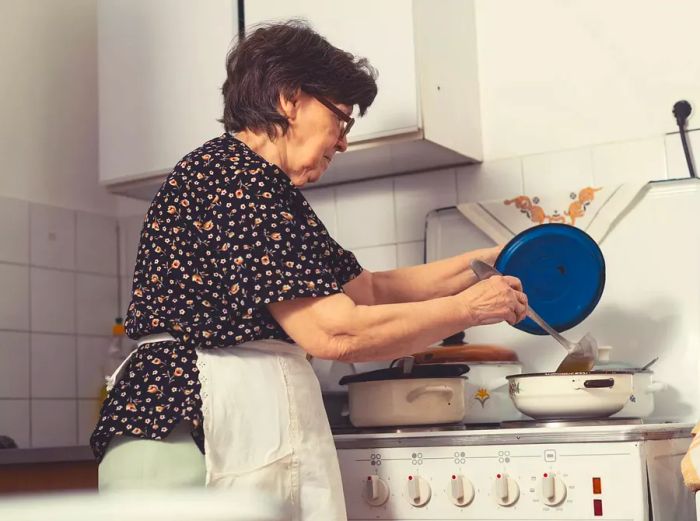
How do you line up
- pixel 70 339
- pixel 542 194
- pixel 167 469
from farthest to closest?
pixel 70 339
pixel 542 194
pixel 167 469

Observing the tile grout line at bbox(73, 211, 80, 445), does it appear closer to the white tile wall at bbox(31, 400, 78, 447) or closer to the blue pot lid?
the white tile wall at bbox(31, 400, 78, 447)

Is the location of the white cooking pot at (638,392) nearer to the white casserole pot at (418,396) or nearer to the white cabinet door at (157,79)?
the white casserole pot at (418,396)

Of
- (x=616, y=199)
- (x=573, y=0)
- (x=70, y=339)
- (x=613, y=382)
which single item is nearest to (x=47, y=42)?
(x=70, y=339)

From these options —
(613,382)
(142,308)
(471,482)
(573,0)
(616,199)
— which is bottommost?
(471,482)

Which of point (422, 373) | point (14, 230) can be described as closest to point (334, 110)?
point (422, 373)

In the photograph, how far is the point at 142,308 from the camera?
4.75ft

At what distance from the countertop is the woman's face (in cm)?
73

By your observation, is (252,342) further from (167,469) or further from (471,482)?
(471,482)

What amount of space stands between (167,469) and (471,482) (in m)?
0.50

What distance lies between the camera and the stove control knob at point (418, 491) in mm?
1658

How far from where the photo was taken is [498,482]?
1597mm

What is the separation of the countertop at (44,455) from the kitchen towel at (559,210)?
2.93 ft

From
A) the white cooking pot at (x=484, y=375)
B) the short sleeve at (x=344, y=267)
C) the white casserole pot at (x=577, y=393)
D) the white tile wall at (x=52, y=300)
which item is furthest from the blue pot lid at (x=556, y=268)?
the white tile wall at (x=52, y=300)

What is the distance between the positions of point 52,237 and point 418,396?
1091 mm
